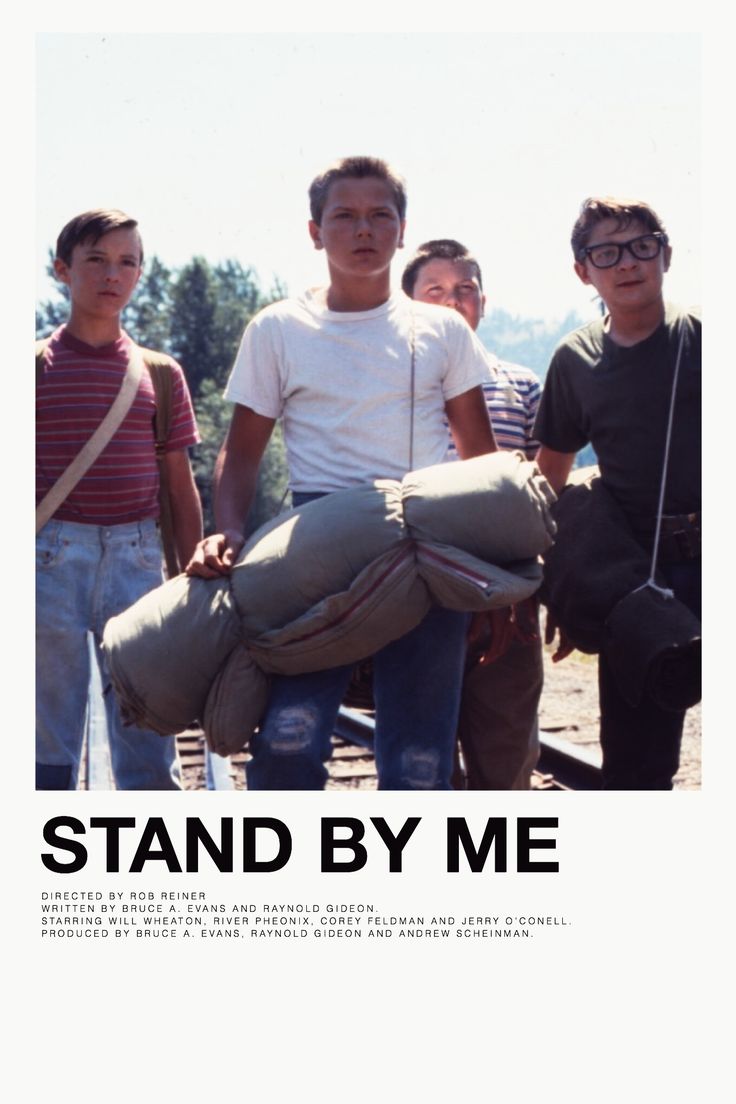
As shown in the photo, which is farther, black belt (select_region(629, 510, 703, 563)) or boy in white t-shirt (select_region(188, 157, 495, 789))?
black belt (select_region(629, 510, 703, 563))

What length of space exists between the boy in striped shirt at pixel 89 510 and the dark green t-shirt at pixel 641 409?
1060 mm

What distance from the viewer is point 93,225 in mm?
3463

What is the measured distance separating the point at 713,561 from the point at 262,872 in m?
1.29

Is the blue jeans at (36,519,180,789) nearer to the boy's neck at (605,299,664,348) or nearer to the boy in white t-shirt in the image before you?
the boy in white t-shirt

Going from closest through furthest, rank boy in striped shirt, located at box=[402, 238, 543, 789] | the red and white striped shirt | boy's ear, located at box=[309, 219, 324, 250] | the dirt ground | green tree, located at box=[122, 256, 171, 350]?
boy's ear, located at box=[309, 219, 324, 250]
the red and white striped shirt
boy in striped shirt, located at box=[402, 238, 543, 789]
the dirt ground
green tree, located at box=[122, 256, 171, 350]

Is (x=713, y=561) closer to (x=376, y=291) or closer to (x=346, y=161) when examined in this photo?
(x=376, y=291)

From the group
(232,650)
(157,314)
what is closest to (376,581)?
(232,650)

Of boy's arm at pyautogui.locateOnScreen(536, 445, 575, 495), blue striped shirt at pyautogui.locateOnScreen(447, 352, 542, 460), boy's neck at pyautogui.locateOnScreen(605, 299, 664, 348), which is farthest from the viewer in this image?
blue striped shirt at pyautogui.locateOnScreen(447, 352, 542, 460)

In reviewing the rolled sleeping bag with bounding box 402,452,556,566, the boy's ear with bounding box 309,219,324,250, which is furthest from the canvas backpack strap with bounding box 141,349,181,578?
the rolled sleeping bag with bounding box 402,452,556,566

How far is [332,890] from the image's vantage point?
3.02 metres

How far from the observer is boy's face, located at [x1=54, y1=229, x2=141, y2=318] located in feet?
11.4

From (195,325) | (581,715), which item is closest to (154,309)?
(195,325)

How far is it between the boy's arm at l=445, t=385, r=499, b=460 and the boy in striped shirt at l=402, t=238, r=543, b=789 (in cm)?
27

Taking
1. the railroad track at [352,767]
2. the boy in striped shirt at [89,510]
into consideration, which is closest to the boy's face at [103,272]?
the boy in striped shirt at [89,510]
